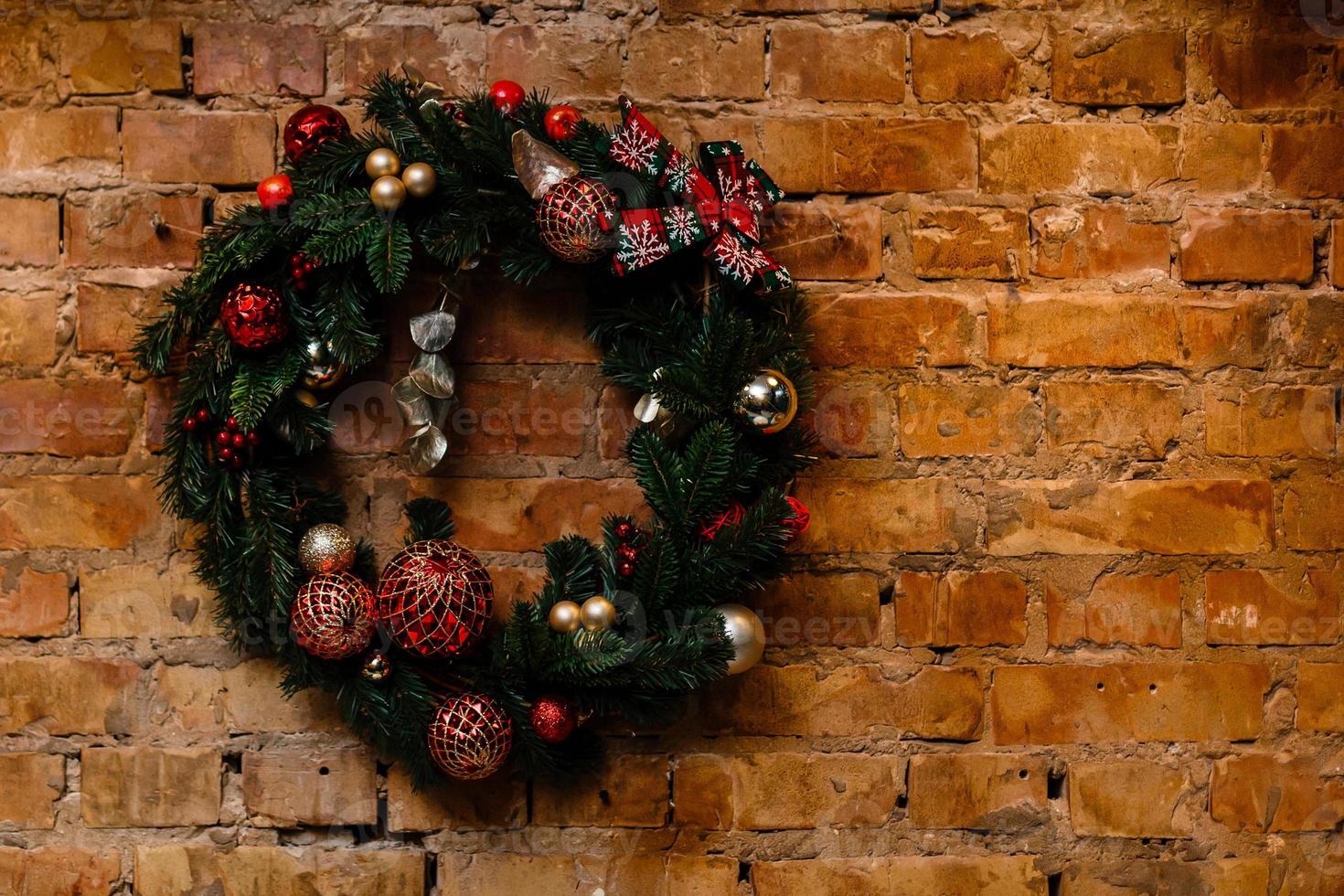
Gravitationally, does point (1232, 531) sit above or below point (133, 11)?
below

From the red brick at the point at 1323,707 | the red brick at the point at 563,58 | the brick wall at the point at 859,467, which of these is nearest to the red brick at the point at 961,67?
the brick wall at the point at 859,467

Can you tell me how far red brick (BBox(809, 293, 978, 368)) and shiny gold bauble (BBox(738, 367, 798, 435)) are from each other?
0.12 m

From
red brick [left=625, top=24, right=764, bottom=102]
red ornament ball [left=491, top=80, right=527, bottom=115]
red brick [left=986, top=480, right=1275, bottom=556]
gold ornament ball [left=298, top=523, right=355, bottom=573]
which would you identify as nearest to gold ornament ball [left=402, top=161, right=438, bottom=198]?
red ornament ball [left=491, top=80, right=527, bottom=115]

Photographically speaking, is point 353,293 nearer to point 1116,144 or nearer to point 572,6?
point 572,6

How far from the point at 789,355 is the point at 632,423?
0.64 feet

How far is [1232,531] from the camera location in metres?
1.09

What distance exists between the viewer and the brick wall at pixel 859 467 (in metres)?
1.06

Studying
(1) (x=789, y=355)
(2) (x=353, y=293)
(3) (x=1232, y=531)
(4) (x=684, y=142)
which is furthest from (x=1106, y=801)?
(2) (x=353, y=293)

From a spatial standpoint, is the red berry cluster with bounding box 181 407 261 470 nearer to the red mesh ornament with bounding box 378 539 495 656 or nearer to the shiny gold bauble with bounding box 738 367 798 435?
the red mesh ornament with bounding box 378 539 495 656

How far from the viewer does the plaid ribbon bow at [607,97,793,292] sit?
97 cm

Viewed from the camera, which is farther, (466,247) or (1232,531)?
(1232,531)

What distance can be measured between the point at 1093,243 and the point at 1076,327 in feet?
0.32

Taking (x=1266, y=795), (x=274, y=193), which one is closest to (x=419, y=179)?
(x=274, y=193)

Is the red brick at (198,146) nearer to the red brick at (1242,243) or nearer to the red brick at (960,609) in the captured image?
the red brick at (960,609)
